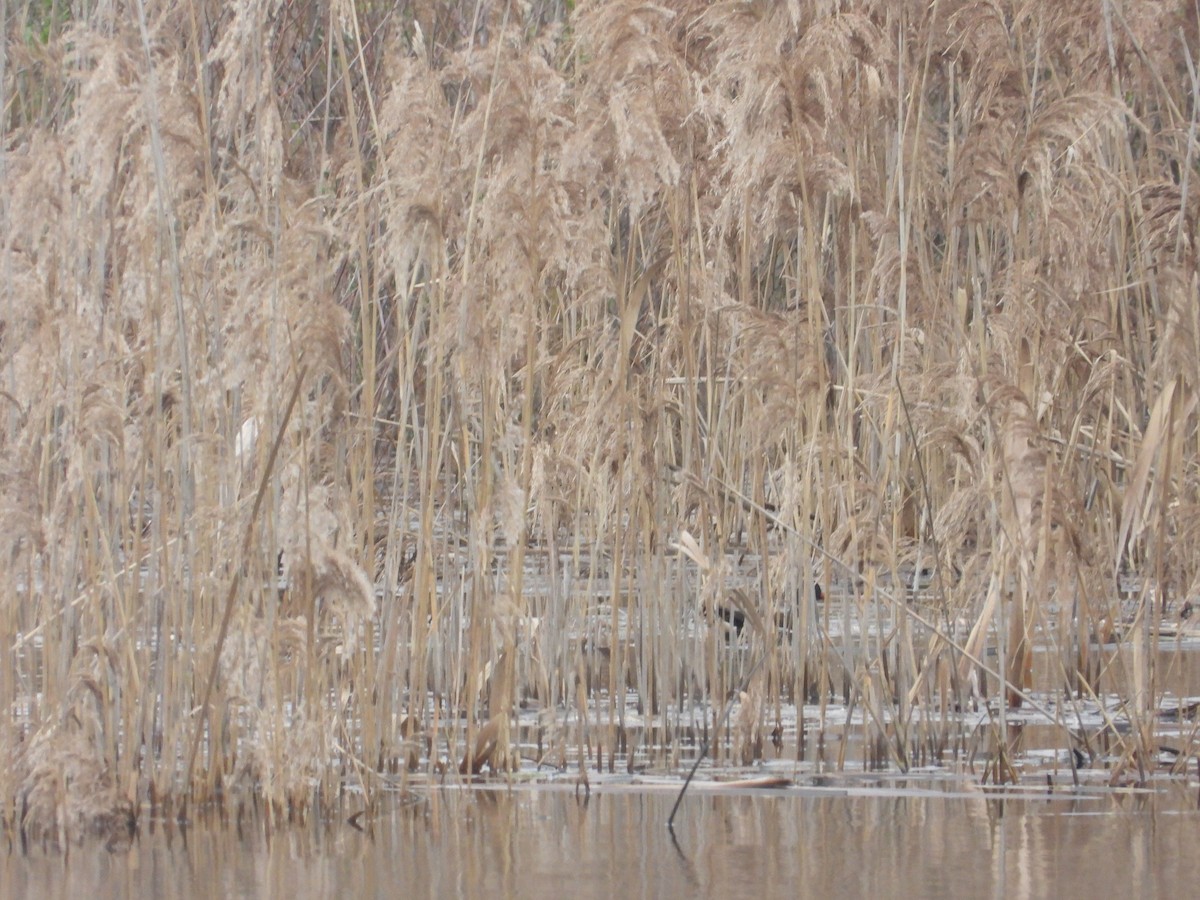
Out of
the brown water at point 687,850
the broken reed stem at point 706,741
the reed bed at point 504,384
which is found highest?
the reed bed at point 504,384

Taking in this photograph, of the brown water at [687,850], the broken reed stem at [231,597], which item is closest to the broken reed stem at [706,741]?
the brown water at [687,850]

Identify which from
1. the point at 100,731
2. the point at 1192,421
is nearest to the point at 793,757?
the point at 100,731

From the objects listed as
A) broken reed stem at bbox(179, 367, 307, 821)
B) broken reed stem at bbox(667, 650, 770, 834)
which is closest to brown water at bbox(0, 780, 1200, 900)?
broken reed stem at bbox(667, 650, 770, 834)

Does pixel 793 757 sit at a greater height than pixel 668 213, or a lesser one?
lesser

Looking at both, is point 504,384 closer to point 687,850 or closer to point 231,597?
point 231,597

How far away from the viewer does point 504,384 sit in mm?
4285

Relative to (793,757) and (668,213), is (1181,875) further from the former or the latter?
(668,213)

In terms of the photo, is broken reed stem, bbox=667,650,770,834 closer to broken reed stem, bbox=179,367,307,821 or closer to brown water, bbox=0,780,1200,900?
brown water, bbox=0,780,1200,900

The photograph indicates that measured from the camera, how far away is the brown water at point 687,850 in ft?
10.1

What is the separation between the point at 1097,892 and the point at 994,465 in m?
1.35

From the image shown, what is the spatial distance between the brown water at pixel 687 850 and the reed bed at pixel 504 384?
15 centimetres

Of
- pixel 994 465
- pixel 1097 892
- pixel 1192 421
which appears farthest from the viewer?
pixel 1192 421

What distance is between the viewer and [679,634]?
4.73m

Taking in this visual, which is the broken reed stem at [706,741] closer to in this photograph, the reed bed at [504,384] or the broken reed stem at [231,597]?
the reed bed at [504,384]
